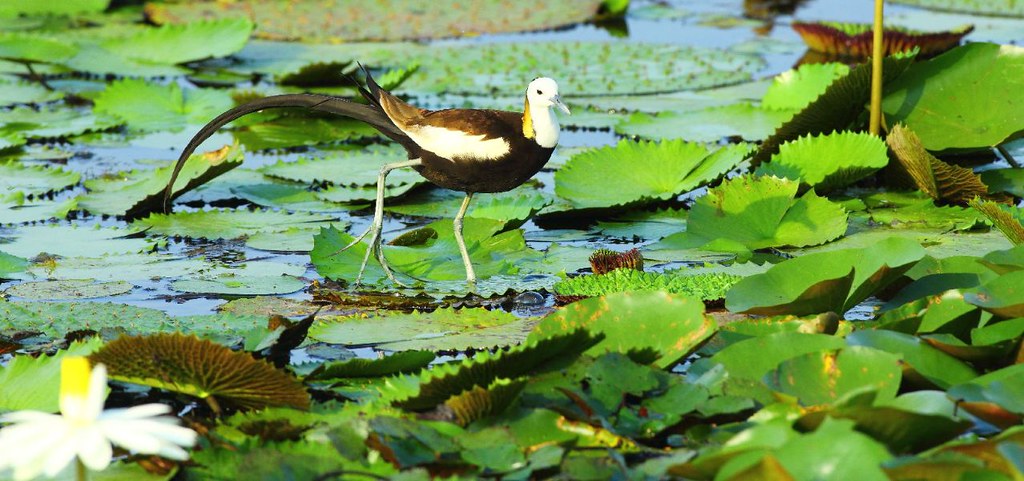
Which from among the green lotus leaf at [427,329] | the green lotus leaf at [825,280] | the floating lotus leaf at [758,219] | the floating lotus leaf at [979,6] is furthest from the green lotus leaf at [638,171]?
the floating lotus leaf at [979,6]

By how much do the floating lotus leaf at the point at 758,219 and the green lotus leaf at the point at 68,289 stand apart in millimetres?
1761

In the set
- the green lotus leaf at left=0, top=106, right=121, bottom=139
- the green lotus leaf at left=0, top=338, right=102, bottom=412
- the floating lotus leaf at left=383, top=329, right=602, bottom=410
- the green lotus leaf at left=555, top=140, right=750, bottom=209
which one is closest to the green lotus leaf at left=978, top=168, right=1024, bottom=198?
the green lotus leaf at left=555, top=140, right=750, bottom=209

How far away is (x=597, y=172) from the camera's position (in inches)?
185

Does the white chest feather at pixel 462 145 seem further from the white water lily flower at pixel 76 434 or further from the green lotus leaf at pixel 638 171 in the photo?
the white water lily flower at pixel 76 434

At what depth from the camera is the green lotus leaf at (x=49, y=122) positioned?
596 cm

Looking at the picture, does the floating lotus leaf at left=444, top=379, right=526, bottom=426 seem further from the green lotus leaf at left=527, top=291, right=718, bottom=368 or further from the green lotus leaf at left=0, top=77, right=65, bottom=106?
the green lotus leaf at left=0, top=77, right=65, bottom=106

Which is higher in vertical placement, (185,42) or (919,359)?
(919,359)

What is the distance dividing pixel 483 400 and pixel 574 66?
535cm

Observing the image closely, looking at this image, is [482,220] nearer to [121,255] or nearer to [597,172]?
[597,172]

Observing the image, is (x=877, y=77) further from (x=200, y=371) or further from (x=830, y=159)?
(x=200, y=371)

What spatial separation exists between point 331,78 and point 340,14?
2.52 meters

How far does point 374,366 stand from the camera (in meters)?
2.89

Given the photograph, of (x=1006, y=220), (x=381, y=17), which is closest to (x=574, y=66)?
(x=381, y=17)

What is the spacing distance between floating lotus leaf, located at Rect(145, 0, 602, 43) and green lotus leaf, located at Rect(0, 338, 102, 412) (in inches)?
243
